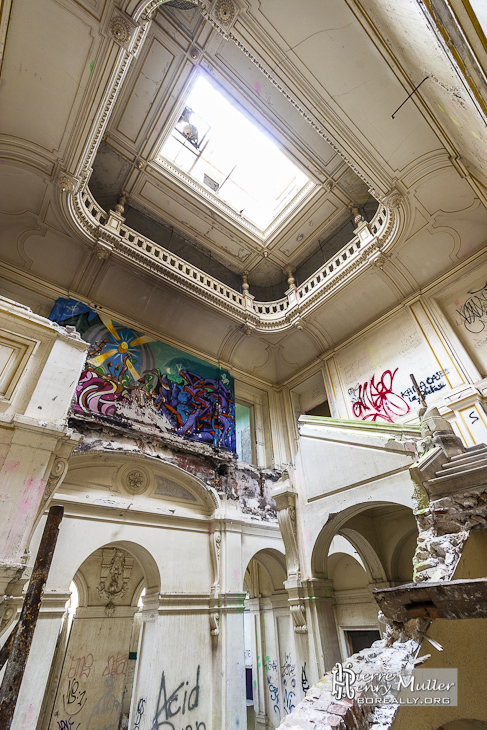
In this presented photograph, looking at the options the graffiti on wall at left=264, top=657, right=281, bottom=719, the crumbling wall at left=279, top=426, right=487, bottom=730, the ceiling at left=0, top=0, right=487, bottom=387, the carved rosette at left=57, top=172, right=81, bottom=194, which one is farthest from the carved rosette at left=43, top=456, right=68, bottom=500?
the graffiti on wall at left=264, top=657, right=281, bottom=719

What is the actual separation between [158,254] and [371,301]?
19.3ft

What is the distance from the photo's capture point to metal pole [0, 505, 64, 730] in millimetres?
2152

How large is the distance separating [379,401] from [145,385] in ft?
19.1

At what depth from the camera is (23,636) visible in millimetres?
2307

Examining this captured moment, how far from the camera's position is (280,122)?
848cm

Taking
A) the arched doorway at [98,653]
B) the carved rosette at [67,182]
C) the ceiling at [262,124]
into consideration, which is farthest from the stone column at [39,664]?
the carved rosette at [67,182]

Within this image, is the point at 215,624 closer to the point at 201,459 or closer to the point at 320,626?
the point at 320,626

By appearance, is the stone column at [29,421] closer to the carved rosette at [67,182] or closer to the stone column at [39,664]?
the stone column at [39,664]

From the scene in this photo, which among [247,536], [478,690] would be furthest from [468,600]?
[247,536]

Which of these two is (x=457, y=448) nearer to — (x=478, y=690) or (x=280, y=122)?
(x=478, y=690)

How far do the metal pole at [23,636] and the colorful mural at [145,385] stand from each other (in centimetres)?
469

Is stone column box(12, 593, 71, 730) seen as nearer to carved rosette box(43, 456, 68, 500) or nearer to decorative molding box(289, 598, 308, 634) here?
carved rosette box(43, 456, 68, 500)

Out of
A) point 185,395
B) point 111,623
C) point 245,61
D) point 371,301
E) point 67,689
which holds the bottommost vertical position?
point 67,689

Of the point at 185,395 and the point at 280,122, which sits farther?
the point at 185,395
